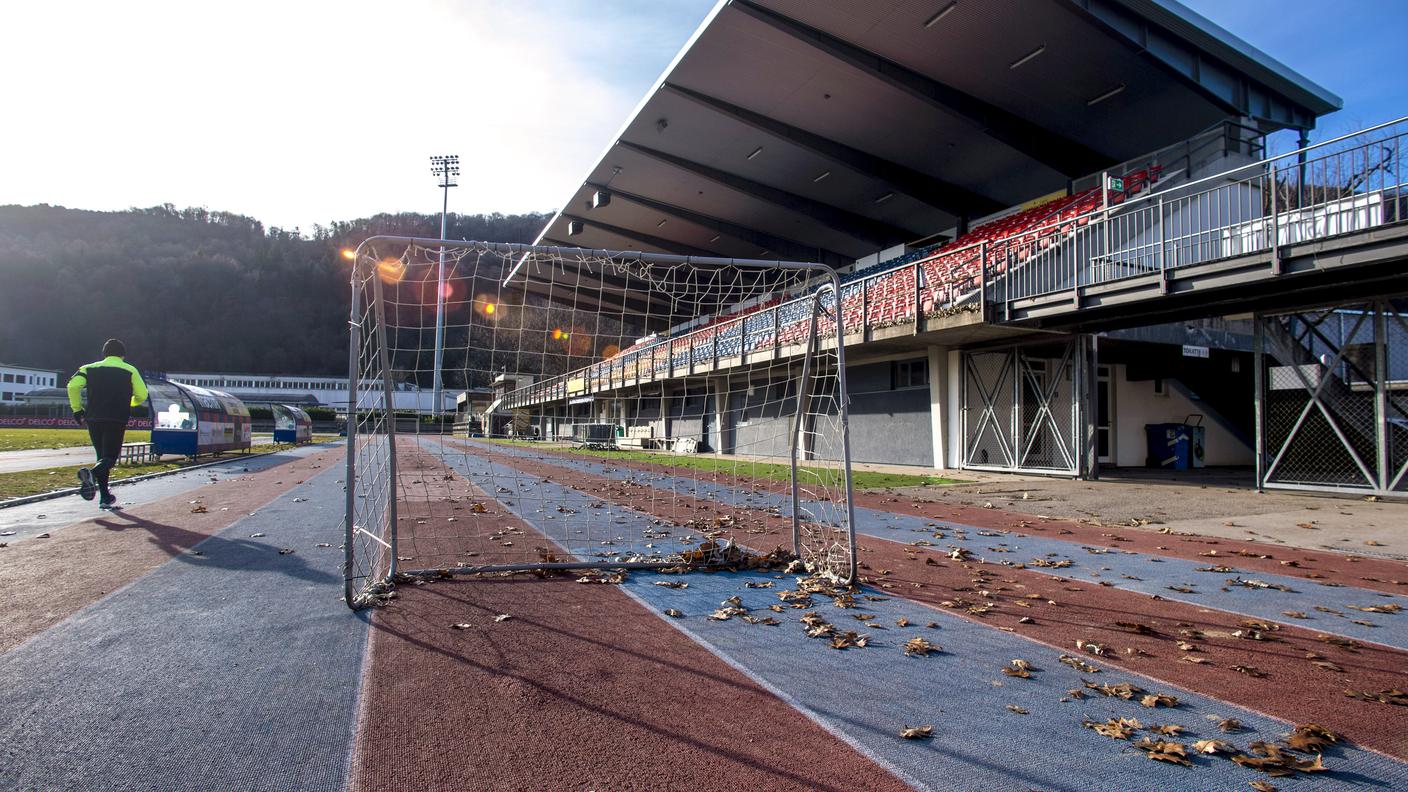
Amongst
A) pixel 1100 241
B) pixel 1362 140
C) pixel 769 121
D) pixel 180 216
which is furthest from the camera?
pixel 180 216

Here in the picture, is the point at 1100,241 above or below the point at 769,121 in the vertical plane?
below

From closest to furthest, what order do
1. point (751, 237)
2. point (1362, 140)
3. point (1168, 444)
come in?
point (1362, 140), point (1168, 444), point (751, 237)

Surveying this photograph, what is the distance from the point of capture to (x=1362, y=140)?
10367mm

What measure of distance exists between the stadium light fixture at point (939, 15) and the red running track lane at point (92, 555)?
16.8 metres

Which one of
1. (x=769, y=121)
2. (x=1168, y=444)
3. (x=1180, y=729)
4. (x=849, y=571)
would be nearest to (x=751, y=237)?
(x=769, y=121)

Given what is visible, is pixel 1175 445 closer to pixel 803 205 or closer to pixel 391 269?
pixel 803 205

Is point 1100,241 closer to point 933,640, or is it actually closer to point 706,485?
point 706,485

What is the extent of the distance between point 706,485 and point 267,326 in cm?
12695

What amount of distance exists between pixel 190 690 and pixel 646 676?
2207mm

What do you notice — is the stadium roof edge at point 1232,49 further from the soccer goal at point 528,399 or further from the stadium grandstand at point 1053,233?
the soccer goal at point 528,399

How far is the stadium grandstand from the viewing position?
456 inches

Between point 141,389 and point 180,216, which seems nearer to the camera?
point 141,389

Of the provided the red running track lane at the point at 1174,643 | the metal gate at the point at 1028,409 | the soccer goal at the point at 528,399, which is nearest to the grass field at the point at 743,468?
the soccer goal at the point at 528,399

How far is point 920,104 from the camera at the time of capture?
784 inches
